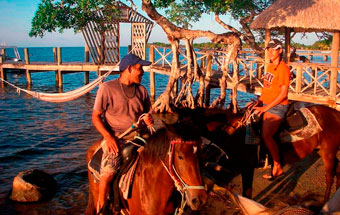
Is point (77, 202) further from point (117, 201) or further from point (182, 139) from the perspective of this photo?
point (182, 139)

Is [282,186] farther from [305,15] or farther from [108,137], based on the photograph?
[305,15]

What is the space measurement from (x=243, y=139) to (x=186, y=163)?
9.72 ft

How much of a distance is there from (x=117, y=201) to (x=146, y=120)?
3.07 ft

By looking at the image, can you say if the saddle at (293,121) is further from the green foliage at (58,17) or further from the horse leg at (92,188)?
the green foliage at (58,17)

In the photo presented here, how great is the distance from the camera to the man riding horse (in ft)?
10.9

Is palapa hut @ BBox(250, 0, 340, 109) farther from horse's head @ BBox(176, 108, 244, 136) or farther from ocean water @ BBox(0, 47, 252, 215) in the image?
ocean water @ BBox(0, 47, 252, 215)

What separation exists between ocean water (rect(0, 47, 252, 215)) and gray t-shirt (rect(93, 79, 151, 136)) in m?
3.32

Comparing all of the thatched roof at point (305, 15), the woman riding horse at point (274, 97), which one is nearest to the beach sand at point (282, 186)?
the woman riding horse at point (274, 97)

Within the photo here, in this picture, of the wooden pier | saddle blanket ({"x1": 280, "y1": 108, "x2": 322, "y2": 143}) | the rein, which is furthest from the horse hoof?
the wooden pier

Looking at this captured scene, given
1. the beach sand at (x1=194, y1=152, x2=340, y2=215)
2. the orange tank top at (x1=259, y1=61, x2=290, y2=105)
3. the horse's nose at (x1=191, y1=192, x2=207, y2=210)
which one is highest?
A: the orange tank top at (x1=259, y1=61, x2=290, y2=105)

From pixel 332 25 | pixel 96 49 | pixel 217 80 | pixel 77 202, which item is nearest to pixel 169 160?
pixel 77 202

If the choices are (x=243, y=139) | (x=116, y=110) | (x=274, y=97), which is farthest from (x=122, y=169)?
(x=274, y=97)

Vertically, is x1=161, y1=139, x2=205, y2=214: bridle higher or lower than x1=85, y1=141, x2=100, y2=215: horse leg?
higher

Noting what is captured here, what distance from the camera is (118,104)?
3.45 m
